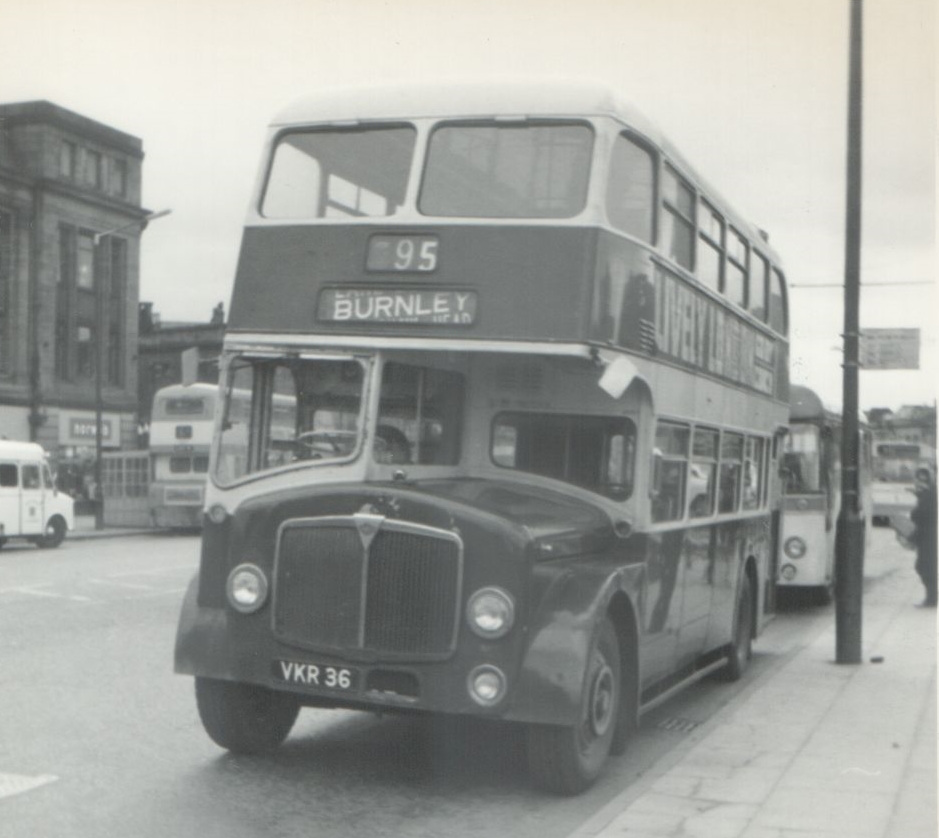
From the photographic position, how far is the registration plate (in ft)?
23.1

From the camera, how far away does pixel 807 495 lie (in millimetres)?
17344

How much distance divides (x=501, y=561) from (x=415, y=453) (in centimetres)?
126

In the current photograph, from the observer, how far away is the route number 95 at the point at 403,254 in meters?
7.66

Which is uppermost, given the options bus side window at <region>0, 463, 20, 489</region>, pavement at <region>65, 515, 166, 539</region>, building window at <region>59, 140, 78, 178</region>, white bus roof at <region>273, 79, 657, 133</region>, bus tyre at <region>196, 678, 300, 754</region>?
building window at <region>59, 140, 78, 178</region>

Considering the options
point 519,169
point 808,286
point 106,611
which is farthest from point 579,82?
point 106,611

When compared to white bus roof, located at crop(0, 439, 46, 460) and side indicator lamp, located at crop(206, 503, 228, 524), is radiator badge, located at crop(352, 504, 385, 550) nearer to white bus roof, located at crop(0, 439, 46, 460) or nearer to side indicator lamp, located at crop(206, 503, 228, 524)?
side indicator lamp, located at crop(206, 503, 228, 524)

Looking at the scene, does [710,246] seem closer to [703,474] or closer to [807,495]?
[703,474]

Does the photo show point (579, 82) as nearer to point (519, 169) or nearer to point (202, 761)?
point (519, 169)

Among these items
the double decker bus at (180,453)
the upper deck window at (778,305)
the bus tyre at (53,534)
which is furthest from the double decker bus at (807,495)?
the double decker bus at (180,453)

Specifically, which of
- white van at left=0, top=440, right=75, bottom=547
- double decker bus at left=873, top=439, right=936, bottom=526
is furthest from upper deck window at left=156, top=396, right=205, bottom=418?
double decker bus at left=873, top=439, right=936, bottom=526

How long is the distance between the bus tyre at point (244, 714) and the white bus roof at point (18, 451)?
21621mm

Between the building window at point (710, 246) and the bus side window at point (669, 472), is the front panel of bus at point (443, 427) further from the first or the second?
the building window at point (710, 246)

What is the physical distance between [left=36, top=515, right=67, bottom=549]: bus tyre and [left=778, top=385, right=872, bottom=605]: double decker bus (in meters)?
17.1

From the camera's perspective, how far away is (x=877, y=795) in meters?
7.00
